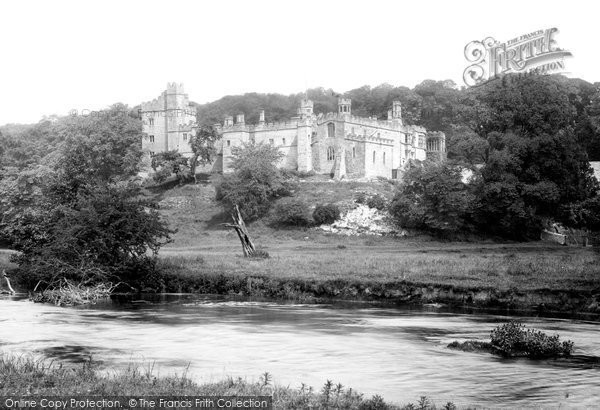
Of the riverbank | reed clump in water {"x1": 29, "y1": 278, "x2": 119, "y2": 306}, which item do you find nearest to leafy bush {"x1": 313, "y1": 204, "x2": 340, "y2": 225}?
the riverbank

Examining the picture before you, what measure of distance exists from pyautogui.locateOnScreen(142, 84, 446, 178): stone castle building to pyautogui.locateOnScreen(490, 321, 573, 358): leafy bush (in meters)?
79.2

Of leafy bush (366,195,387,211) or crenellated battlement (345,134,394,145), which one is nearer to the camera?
leafy bush (366,195,387,211)

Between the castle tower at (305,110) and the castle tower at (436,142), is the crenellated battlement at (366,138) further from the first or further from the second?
the castle tower at (436,142)

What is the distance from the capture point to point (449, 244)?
2667 inches

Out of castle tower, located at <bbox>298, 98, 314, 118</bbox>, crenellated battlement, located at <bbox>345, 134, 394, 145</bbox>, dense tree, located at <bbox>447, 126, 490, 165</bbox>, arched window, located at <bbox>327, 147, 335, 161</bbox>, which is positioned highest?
castle tower, located at <bbox>298, 98, 314, 118</bbox>

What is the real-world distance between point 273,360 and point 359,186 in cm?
7345

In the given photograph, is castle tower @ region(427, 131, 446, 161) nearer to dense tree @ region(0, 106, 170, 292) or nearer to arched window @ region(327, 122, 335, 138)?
arched window @ region(327, 122, 335, 138)

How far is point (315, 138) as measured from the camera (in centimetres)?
10738

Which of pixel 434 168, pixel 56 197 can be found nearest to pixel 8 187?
pixel 56 197

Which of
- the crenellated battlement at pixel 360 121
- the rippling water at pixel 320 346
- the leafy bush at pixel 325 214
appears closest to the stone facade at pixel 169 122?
the crenellated battlement at pixel 360 121

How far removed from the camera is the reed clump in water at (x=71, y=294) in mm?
36094

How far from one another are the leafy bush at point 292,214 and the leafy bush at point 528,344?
57501 millimetres

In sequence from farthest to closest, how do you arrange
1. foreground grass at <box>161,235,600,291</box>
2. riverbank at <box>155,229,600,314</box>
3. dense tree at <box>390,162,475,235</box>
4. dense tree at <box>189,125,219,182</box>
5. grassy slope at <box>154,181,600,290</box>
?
1. dense tree at <box>189,125,219,182</box>
2. dense tree at <box>390,162,475,235</box>
3. grassy slope at <box>154,181,600,290</box>
4. foreground grass at <box>161,235,600,291</box>
5. riverbank at <box>155,229,600,314</box>

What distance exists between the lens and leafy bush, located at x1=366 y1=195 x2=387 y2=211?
83500mm
